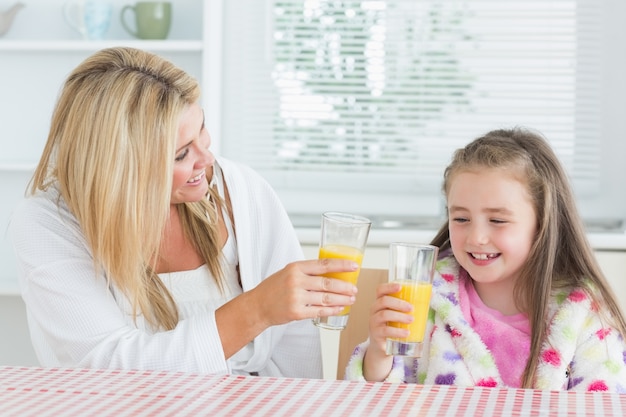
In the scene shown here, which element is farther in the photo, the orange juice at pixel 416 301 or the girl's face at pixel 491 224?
the girl's face at pixel 491 224

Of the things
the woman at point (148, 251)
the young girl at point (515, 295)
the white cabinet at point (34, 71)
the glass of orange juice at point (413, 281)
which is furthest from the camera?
the white cabinet at point (34, 71)

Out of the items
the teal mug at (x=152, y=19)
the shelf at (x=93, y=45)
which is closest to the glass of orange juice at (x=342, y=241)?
the shelf at (x=93, y=45)

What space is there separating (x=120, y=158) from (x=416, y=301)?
0.64 metres

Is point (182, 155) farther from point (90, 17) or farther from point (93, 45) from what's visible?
point (90, 17)

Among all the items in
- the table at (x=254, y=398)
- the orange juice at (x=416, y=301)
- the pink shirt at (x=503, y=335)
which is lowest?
the pink shirt at (x=503, y=335)

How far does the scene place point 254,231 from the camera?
1.99m

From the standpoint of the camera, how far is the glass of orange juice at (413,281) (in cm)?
143

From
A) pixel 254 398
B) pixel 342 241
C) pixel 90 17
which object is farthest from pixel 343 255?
pixel 90 17

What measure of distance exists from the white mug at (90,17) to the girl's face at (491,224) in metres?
1.88

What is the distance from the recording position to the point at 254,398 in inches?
46.8

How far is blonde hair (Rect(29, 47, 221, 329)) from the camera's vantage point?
1.75 m

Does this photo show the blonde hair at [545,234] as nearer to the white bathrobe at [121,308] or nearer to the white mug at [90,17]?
the white bathrobe at [121,308]

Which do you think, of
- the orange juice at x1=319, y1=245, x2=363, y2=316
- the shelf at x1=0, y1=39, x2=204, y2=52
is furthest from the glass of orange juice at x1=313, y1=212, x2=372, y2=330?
the shelf at x1=0, y1=39, x2=204, y2=52

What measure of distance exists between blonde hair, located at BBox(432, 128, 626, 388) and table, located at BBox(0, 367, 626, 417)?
535 mm
